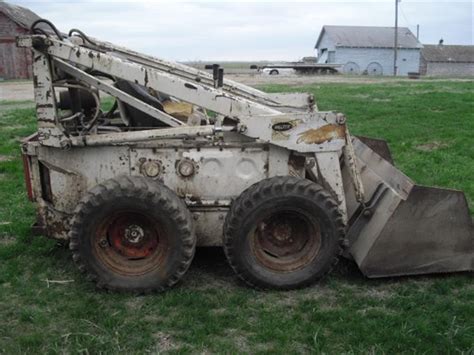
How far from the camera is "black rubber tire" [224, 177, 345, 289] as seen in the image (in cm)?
443

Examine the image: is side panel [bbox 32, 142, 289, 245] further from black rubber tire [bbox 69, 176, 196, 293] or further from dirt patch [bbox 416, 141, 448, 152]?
dirt patch [bbox 416, 141, 448, 152]

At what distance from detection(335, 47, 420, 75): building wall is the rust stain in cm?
5351

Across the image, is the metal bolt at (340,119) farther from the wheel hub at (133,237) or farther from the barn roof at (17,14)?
the barn roof at (17,14)

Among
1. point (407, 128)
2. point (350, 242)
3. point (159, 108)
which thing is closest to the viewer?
point (350, 242)

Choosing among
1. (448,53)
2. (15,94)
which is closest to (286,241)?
(15,94)

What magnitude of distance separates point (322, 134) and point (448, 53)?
60.5m

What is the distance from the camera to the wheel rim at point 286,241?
4.58 m

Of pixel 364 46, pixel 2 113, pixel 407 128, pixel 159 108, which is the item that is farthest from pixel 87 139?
pixel 364 46

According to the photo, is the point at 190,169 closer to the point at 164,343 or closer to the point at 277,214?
the point at 277,214

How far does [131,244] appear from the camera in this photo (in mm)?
4621

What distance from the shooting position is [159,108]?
17.5ft

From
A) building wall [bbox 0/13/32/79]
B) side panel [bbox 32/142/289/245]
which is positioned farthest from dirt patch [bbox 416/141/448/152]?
building wall [bbox 0/13/32/79]

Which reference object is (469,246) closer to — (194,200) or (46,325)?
(194,200)

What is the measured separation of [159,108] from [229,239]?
1.54 meters
